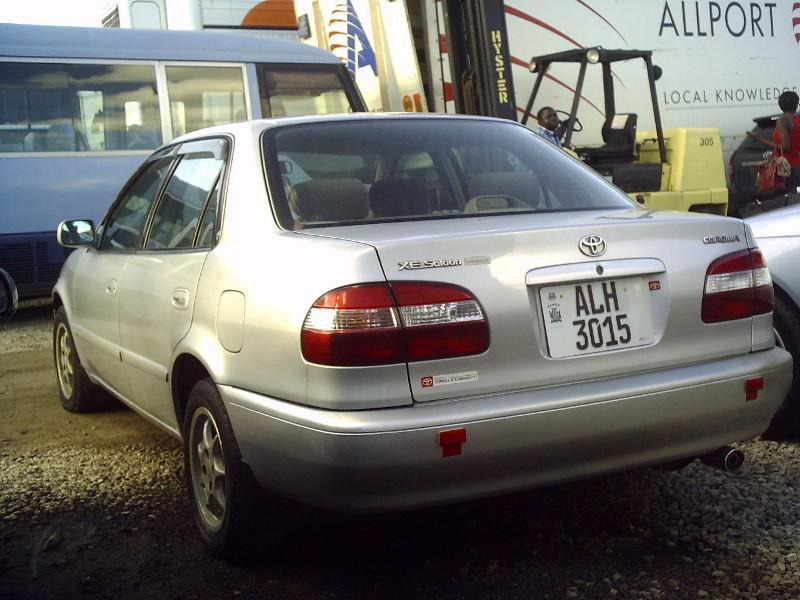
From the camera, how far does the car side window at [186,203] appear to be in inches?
149

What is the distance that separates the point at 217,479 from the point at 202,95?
7565 millimetres

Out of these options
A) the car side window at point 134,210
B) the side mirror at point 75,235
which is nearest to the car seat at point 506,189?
the car side window at point 134,210

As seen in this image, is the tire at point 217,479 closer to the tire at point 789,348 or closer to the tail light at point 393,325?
the tail light at point 393,325

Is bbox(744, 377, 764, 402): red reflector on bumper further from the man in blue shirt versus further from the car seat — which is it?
the man in blue shirt

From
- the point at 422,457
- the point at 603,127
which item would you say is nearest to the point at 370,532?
the point at 422,457

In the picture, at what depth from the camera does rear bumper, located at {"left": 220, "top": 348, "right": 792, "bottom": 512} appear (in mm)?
2752

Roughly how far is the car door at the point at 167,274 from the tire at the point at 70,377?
124cm

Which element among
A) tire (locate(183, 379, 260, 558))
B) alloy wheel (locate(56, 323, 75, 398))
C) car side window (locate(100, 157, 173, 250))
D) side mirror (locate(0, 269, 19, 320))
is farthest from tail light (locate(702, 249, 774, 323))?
alloy wheel (locate(56, 323, 75, 398))

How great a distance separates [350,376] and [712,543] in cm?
136

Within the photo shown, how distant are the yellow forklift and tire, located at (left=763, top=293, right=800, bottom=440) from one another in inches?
252

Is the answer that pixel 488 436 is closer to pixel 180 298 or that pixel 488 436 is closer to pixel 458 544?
pixel 458 544

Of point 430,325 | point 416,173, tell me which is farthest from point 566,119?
point 430,325

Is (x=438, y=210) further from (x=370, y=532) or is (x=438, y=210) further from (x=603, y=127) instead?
(x=603, y=127)

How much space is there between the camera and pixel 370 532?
11.7 feet
